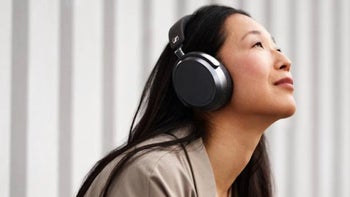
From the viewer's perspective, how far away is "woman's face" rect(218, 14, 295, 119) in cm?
146

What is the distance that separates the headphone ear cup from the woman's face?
1.5 inches

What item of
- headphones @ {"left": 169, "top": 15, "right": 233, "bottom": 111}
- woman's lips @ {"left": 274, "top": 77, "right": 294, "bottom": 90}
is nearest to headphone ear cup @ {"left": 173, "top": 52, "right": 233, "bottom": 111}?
headphones @ {"left": 169, "top": 15, "right": 233, "bottom": 111}

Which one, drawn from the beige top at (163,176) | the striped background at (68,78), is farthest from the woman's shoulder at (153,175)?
the striped background at (68,78)

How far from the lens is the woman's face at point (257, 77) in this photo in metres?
1.46

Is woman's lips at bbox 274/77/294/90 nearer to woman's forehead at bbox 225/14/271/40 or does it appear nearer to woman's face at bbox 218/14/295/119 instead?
woman's face at bbox 218/14/295/119

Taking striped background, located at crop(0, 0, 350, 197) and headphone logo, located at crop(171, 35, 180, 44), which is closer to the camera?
headphone logo, located at crop(171, 35, 180, 44)

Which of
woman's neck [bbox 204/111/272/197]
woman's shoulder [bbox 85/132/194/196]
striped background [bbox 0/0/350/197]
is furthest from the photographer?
striped background [bbox 0/0/350/197]

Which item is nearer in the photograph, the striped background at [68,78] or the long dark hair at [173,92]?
the long dark hair at [173,92]

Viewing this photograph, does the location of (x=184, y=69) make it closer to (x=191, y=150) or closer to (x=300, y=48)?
(x=191, y=150)

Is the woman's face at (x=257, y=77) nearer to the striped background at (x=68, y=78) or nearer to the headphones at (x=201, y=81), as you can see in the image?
the headphones at (x=201, y=81)

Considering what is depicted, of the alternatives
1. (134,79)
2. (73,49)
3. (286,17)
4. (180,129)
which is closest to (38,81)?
(73,49)

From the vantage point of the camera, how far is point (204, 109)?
1.44m

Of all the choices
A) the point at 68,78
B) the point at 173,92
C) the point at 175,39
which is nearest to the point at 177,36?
the point at 175,39

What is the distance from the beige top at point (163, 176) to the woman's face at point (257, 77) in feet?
0.48
